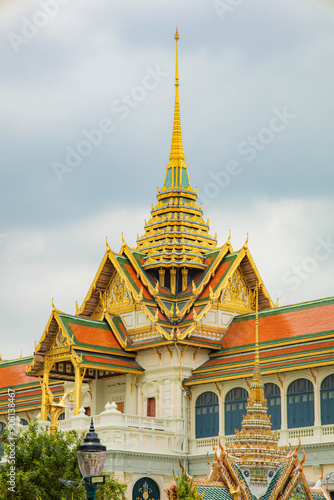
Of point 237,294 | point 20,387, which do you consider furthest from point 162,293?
point 20,387

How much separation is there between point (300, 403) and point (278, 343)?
286 cm

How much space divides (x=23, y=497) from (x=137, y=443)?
10.6 m

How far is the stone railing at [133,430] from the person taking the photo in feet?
120

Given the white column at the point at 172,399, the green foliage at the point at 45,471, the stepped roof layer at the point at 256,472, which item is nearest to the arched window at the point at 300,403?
the white column at the point at 172,399

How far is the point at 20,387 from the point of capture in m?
48.5

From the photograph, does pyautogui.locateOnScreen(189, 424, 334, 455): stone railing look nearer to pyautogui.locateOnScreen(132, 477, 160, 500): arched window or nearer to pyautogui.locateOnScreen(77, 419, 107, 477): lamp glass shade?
pyautogui.locateOnScreen(132, 477, 160, 500): arched window

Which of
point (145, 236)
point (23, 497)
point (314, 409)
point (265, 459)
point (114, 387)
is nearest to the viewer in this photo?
point (265, 459)

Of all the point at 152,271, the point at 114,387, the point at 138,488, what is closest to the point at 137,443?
the point at 138,488

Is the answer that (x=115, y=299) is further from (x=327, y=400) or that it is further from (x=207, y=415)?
(x=327, y=400)

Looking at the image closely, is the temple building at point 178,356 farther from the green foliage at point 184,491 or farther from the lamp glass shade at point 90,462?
the lamp glass shade at point 90,462

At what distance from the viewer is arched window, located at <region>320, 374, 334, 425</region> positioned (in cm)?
3505

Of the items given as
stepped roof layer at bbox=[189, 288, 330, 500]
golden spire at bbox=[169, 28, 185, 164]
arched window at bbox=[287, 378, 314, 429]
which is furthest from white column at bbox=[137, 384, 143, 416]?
stepped roof layer at bbox=[189, 288, 330, 500]

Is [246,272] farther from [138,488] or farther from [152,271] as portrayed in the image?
[138,488]

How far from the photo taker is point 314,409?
3556cm
